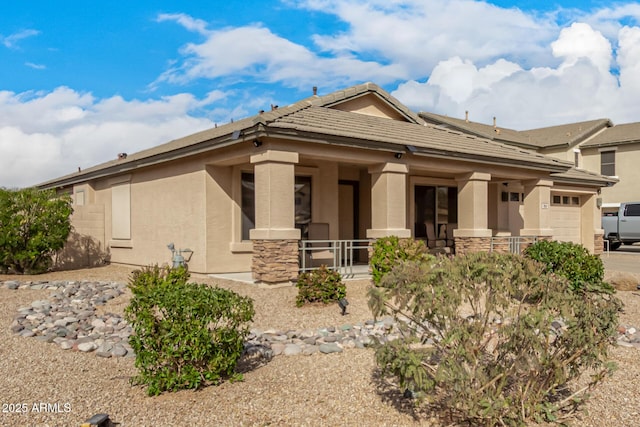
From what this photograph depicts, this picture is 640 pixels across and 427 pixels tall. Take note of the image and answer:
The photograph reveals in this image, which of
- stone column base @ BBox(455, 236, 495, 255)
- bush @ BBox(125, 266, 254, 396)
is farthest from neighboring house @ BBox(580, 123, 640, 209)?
bush @ BBox(125, 266, 254, 396)

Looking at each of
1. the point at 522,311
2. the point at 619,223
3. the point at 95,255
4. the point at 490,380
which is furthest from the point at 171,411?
the point at 619,223

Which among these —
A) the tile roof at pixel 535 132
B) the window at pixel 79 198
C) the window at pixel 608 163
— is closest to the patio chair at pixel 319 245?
the window at pixel 79 198

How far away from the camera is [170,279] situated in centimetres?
776

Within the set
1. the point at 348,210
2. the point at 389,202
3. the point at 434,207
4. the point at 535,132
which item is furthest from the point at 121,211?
the point at 535,132

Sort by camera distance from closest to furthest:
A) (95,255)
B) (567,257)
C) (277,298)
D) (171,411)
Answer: (171,411)
(277,298)
(567,257)
(95,255)

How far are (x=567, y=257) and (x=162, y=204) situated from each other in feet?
32.1

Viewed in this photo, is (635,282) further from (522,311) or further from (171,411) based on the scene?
(171,411)

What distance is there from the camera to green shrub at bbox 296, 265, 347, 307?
8391mm

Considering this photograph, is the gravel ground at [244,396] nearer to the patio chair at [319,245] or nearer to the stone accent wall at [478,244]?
the patio chair at [319,245]

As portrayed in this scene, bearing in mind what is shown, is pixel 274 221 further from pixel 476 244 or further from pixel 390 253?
pixel 476 244

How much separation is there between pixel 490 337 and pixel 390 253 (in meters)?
6.24

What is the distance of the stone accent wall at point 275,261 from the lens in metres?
10.0

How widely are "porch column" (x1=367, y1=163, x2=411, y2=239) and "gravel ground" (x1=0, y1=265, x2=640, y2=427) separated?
6.21m

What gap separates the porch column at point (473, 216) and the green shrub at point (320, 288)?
6592 millimetres
